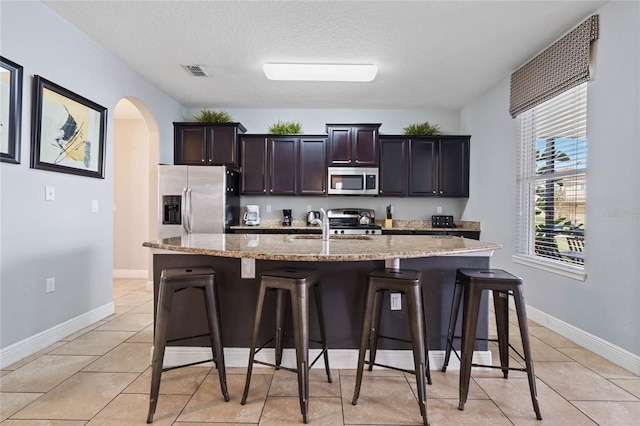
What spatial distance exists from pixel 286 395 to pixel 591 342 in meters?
2.41

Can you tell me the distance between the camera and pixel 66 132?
2.86 metres

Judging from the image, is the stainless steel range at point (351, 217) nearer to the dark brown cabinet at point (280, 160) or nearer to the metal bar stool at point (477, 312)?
the dark brown cabinet at point (280, 160)

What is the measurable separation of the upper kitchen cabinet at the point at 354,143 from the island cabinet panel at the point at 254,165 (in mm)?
992

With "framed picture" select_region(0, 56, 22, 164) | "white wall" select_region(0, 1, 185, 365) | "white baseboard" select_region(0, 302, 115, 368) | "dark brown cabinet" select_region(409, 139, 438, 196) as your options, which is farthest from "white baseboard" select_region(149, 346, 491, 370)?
"dark brown cabinet" select_region(409, 139, 438, 196)

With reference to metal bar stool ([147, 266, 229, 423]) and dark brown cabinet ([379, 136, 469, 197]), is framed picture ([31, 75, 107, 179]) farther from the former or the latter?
dark brown cabinet ([379, 136, 469, 197])

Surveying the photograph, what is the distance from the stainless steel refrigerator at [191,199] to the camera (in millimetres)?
4230

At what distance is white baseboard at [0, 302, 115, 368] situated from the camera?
7.66 feet

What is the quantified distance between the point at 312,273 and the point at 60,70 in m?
2.73

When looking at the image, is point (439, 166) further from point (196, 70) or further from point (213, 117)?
point (196, 70)

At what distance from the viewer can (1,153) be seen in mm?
2273

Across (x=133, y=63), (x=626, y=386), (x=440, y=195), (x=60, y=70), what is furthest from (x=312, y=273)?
(x=440, y=195)

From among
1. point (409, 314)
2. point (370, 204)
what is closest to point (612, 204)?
point (409, 314)

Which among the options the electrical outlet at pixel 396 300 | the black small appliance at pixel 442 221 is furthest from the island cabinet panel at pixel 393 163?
the electrical outlet at pixel 396 300

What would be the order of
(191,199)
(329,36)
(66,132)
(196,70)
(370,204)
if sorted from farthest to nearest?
(370,204)
(191,199)
(196,70)
(329,36)
(66,132)
